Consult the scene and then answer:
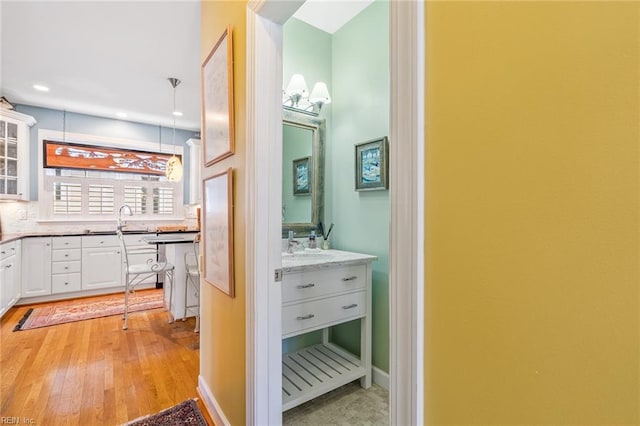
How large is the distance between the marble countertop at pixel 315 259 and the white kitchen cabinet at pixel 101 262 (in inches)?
137

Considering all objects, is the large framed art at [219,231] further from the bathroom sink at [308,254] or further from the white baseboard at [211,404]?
the white baseboard at [211,404]

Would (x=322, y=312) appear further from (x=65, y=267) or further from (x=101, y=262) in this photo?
(x=65, y=267)

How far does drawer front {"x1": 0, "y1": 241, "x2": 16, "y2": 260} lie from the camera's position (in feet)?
10.3

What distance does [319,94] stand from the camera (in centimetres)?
237

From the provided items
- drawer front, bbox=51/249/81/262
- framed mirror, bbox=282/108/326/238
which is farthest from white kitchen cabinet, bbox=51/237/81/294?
framed mirror, bbox=282/108/326/238

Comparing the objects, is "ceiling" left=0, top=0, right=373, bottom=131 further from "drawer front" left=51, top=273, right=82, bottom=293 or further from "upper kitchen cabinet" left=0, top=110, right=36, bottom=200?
"drawer front" left=51, top=273, right=82, bottom=293

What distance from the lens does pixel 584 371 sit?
1.39 feet

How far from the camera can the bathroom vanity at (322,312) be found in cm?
174

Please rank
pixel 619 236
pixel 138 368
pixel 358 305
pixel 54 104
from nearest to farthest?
pixel 619 236
pixel 358 305
pixel 138 368
pixel 54 104

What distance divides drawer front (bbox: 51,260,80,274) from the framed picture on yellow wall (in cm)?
349

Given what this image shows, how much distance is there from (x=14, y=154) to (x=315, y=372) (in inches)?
189

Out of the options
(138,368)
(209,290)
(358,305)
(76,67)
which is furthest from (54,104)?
(358,305)

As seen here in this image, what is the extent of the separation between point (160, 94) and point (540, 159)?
4462 mm

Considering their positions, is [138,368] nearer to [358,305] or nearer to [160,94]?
[358,305]
